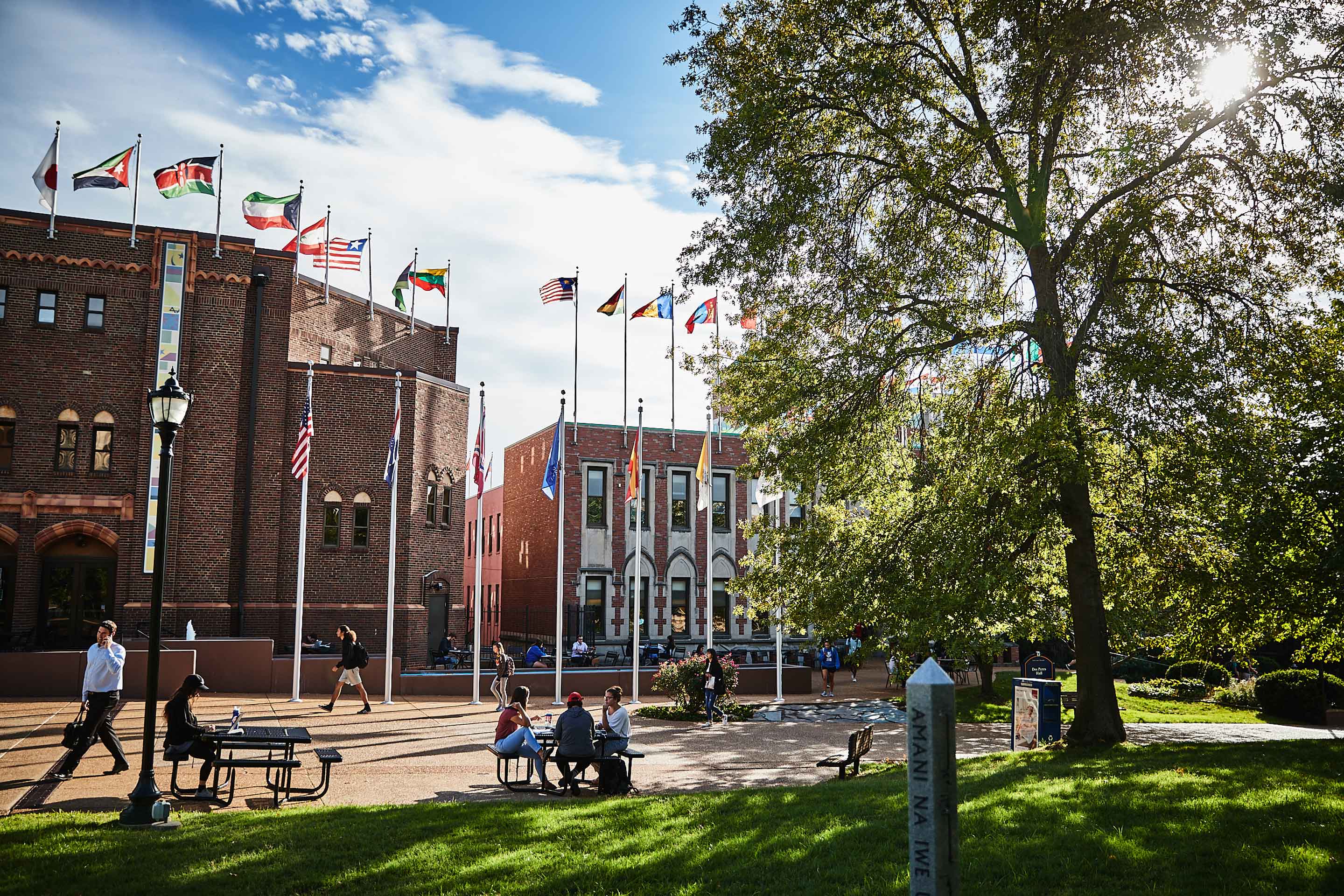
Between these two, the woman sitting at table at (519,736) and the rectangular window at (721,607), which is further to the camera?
the rectangular window at (721,607)

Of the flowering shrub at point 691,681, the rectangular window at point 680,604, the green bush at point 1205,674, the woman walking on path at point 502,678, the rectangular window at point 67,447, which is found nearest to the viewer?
the woman walking on path at point 502,678

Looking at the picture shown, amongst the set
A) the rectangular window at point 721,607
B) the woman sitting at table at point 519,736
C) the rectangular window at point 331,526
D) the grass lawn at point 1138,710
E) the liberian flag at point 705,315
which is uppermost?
the liberian flag at point 705,315

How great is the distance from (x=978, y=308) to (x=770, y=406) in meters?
3.76

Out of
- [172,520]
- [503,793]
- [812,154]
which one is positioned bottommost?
[503,793]

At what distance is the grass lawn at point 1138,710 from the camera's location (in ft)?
A: 73.7

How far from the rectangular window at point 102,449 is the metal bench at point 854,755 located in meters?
25.5

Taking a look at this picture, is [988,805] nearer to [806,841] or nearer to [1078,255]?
[806,841]

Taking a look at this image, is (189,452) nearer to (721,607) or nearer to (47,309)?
(47,309)

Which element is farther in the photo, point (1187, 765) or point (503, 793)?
point (503, 793)

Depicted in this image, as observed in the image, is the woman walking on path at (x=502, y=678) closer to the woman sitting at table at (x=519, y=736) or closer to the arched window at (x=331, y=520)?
the woman sitting at table at (x=519, y=736)

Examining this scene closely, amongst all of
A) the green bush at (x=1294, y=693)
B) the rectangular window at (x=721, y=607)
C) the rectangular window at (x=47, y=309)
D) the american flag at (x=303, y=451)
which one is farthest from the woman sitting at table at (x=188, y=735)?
the rectangular window at (x=721, y=607)

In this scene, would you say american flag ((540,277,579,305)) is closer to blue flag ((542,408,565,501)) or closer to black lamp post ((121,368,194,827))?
blue flag ((542,408,565,501))

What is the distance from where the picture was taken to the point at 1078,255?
1509cm

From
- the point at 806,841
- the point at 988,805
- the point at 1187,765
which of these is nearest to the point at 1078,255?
the point at 1187,765
